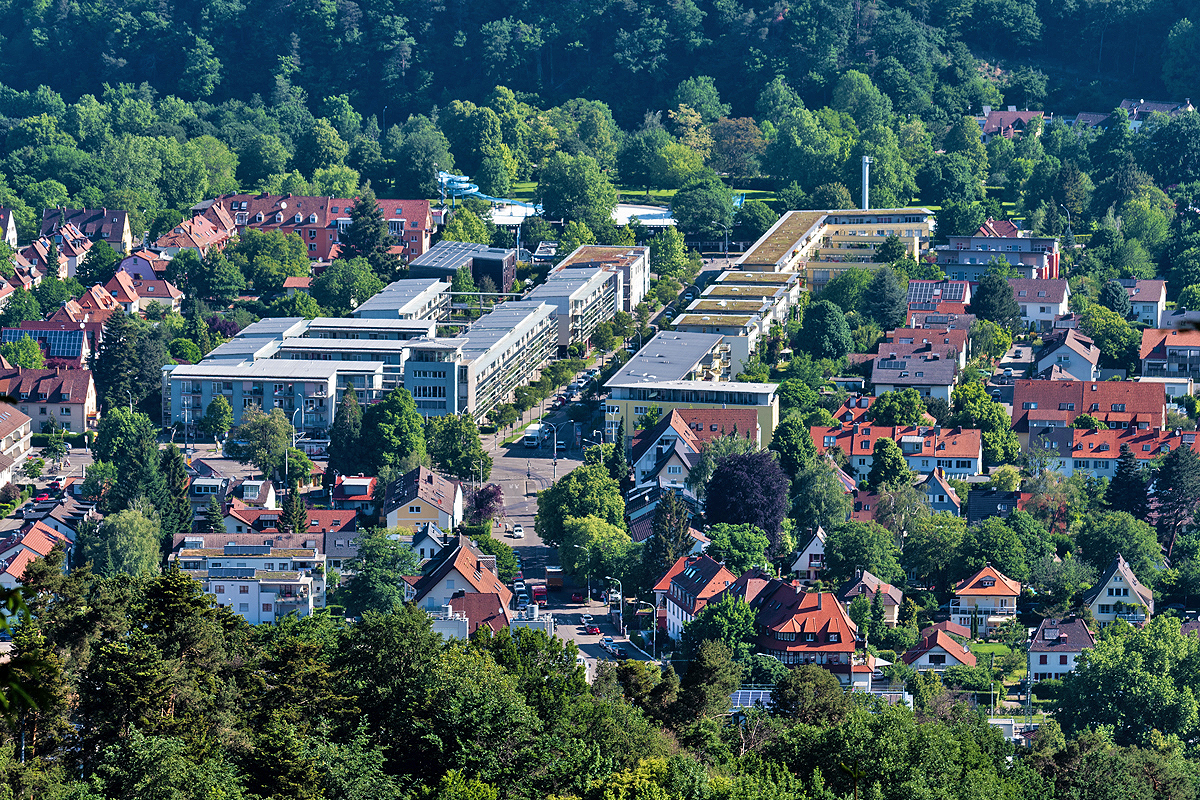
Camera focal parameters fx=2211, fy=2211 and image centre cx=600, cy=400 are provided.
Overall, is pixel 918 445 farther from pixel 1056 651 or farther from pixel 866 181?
pixel 866 181

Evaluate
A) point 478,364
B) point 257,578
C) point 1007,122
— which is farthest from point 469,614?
point 1007,122

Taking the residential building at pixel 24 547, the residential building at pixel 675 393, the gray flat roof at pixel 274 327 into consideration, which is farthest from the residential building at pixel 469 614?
the gray flat roof at pixel 274 327

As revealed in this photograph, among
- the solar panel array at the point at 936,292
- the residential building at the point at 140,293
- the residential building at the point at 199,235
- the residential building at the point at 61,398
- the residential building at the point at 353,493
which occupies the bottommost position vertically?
the residential building at the point at 353,493

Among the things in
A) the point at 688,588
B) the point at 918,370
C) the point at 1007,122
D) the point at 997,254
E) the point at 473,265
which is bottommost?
the point at 688,588

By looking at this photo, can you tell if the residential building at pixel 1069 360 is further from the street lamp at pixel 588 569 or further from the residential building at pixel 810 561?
the street lamp at pixel 588 569

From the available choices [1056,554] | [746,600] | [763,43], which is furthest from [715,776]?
[763,43]

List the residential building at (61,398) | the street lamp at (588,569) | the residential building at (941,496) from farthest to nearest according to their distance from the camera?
the residential building at (61,398)
the residential building at (941,496)
the street lamp at (588,569)

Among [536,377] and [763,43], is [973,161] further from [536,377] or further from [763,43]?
[536,377]
